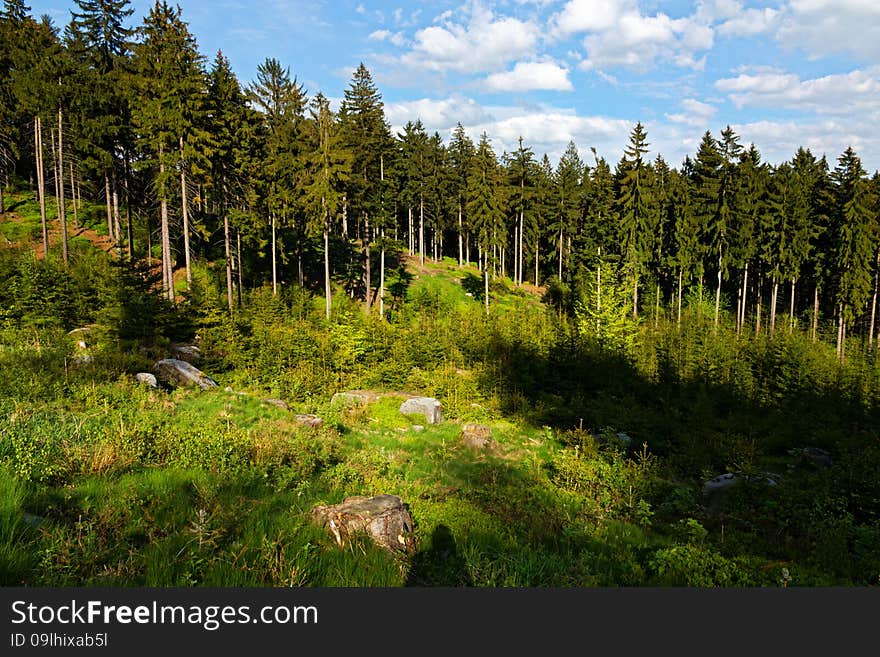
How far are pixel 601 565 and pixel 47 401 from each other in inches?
481

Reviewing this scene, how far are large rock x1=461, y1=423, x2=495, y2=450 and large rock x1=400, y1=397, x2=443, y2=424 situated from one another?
8.73 ft

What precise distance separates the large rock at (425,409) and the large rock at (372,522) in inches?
459

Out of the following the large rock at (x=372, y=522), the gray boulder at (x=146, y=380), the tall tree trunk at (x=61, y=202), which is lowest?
the large rock at (x=372, y=522)

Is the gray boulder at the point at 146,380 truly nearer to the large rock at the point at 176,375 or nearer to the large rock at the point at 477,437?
the large rock at the point at 176,375

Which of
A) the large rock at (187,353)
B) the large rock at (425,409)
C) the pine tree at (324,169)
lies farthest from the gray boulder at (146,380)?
the pine tree at (324,169)

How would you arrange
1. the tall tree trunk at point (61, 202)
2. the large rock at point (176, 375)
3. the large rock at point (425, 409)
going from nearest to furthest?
1. the large rock at point (176, 375)
2. the large rock at point (425, 409)
3. the tall tree trunk at point (61, 202)

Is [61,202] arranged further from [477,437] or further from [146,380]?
[477,437]

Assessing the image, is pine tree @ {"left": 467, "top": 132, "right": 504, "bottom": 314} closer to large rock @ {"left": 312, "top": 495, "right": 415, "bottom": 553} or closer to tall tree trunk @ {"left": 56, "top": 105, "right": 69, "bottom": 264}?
tall tree trunk @ {"left": 56, "top": 105, "right": 69, "bottom": 264}

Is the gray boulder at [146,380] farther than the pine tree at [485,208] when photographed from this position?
No

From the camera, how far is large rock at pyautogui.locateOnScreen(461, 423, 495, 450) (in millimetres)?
14664

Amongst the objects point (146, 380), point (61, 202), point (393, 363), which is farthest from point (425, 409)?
point (61, 202)

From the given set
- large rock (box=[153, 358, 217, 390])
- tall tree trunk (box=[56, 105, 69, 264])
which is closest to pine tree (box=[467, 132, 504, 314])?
large rock (box=[153, 358, 217, 390])

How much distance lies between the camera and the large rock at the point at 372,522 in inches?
232

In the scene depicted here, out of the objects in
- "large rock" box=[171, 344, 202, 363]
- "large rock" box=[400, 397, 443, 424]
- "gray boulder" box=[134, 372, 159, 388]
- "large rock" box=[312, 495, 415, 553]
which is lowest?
"large rock" box=[400, 397, 443, 424]
